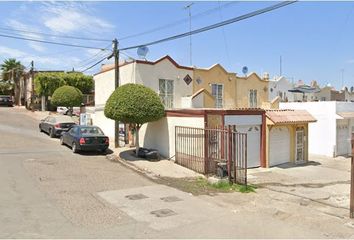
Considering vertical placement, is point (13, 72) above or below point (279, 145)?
above

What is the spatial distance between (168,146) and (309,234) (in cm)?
1139

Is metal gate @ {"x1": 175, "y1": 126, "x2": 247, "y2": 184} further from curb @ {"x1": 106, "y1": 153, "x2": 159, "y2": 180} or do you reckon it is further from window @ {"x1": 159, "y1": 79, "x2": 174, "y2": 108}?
window @ {"x1": 159, "y1": 79, "x2": 174, "y2": 108}

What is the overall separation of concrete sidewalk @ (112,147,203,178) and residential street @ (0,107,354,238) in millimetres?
948

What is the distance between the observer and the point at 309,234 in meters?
8.05

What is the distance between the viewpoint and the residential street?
7.83 metres

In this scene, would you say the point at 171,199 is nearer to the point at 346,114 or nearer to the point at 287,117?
the point at 287,117

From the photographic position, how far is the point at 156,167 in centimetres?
1675

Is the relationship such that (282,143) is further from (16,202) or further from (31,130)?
(31,130)

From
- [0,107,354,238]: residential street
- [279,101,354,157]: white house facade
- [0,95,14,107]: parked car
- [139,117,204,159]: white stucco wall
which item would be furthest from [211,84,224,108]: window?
[0,95,14,107]: parked car

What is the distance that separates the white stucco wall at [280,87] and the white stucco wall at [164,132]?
17.5 meters

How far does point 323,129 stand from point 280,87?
12.6 metres

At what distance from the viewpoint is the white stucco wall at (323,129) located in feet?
83.4

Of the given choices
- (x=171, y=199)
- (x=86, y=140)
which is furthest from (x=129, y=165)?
(x=171, y=199)

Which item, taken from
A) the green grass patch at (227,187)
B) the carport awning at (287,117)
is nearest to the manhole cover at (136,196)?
the green grass patch at (227,187)
